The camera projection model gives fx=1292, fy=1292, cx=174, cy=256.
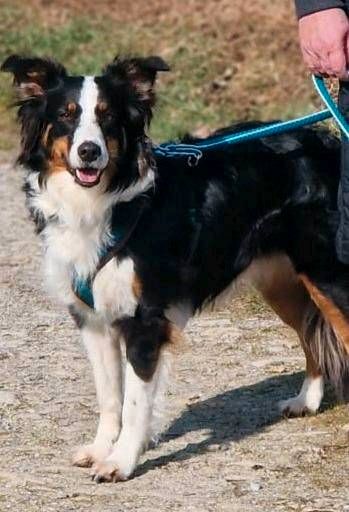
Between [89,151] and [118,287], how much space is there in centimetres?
58

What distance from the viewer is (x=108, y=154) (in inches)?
208

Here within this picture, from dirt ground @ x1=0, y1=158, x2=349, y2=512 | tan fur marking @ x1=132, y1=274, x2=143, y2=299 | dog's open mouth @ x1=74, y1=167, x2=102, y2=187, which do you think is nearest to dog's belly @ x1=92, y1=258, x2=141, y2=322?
tan fur marking @ x1=132, y1=274, x2=143, y2=299

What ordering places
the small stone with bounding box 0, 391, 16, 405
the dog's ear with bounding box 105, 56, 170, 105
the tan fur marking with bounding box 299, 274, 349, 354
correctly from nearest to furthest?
the dog's ear with bounding box 105, 56, 170, 105 < the tan fur marking with bounding box 299, 274, 349, 354 < the small stone with bounding box 0, 391, 16, 405

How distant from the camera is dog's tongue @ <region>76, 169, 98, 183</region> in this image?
5.26m

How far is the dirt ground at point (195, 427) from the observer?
5.09 metres

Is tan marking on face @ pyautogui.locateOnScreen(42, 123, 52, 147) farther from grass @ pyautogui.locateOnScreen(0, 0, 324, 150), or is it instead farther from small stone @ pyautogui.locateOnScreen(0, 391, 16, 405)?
grass @ pyautogui.locateOnScreen(0, 0, 324, 150)

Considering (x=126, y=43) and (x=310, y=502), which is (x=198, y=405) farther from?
(x=126, y=43)

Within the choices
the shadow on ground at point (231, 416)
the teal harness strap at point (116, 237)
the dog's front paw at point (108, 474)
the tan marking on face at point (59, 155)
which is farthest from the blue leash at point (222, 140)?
the dog's front paw at point (108, 474)

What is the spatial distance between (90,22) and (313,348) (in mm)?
11355

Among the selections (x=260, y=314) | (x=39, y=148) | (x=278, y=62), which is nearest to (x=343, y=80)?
(x=39, y=148)

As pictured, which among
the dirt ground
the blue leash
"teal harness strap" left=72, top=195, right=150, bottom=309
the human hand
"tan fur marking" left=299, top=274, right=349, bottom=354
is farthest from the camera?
"tan fur marking" left=299, top=274, right=349, bottom=354

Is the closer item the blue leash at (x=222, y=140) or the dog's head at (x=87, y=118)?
the dog's head at (x=87, y=118)

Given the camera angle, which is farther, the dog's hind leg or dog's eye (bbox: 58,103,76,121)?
the dog's hind leg

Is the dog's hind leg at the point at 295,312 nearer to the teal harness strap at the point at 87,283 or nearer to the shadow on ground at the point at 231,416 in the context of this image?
the shadow on ground at the point at 231,416
